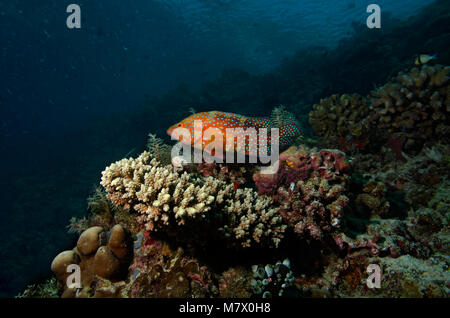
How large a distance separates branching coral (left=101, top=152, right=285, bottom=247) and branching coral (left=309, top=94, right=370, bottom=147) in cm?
429

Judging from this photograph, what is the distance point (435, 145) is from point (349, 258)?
4.36 meters

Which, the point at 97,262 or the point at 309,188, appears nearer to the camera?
the point at 97,262

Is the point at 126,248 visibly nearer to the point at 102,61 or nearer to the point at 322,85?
the point at 322,85

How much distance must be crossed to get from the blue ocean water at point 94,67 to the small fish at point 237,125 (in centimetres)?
427

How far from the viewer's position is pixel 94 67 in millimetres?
72125

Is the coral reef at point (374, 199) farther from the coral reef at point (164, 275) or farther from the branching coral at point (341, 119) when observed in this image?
the coral reef at point (164, 275)

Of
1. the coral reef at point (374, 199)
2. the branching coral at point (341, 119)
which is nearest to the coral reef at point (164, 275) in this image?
the coral reef at point (374, 199)

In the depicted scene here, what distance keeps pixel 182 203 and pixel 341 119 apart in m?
6.05

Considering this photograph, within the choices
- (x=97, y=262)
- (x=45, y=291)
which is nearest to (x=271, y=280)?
(x=97, y=262)

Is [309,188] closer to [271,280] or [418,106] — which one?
[271,280]

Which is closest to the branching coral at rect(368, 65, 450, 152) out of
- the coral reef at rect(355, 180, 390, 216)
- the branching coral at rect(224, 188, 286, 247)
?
the coral reef at rect(355, 180, 390, 216)

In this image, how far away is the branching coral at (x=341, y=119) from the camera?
6324 mm
